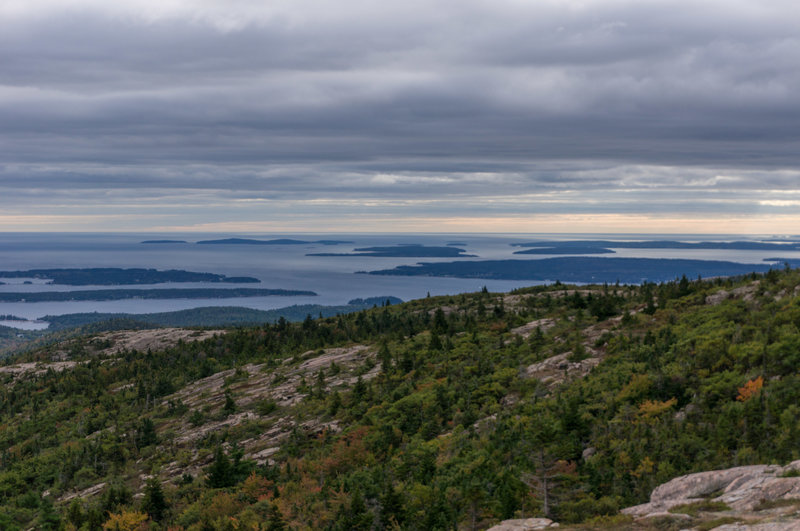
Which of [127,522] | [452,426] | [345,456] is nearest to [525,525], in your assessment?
[452,426]

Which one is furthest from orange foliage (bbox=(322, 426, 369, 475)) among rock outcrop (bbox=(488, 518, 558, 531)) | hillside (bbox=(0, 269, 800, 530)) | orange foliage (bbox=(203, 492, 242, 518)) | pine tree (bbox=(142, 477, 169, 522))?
rock outcrop (bbox=(488, 518, 558, 531))

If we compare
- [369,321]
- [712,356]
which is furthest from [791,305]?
[369,321]

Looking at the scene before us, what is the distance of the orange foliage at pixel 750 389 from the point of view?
22.6 metres

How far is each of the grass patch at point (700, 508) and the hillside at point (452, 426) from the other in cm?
117

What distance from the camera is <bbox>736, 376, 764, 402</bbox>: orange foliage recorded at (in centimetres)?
2259

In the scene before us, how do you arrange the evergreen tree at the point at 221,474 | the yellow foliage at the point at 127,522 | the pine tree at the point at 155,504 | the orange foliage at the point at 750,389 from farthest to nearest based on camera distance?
1. the evergreen tree at the point at 221,474
2. the pine tree at the point at 155,504
3. the yellow foliage at the point at 127,522
4. the orange foliage at the point at 750,389

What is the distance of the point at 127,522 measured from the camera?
107 feet

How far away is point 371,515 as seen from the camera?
2338cm

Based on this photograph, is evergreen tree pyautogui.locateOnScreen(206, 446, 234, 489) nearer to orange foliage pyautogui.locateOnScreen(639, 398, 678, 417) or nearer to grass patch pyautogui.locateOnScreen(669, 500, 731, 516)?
orange foliage pyautogui.locateOnScreen(639, 398, 678, 417)

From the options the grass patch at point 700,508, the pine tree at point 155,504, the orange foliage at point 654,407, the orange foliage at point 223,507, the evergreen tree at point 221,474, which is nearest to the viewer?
the grass patch at point 700,508

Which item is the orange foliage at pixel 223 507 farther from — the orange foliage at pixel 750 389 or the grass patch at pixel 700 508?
the orange foliage at pixel 750 389

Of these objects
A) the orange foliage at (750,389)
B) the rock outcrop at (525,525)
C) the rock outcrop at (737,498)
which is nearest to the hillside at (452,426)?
the orange foliage at (750,389)

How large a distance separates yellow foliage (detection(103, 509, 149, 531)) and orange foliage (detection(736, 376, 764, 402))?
107 ft

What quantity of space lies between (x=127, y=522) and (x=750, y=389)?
1340 inches
